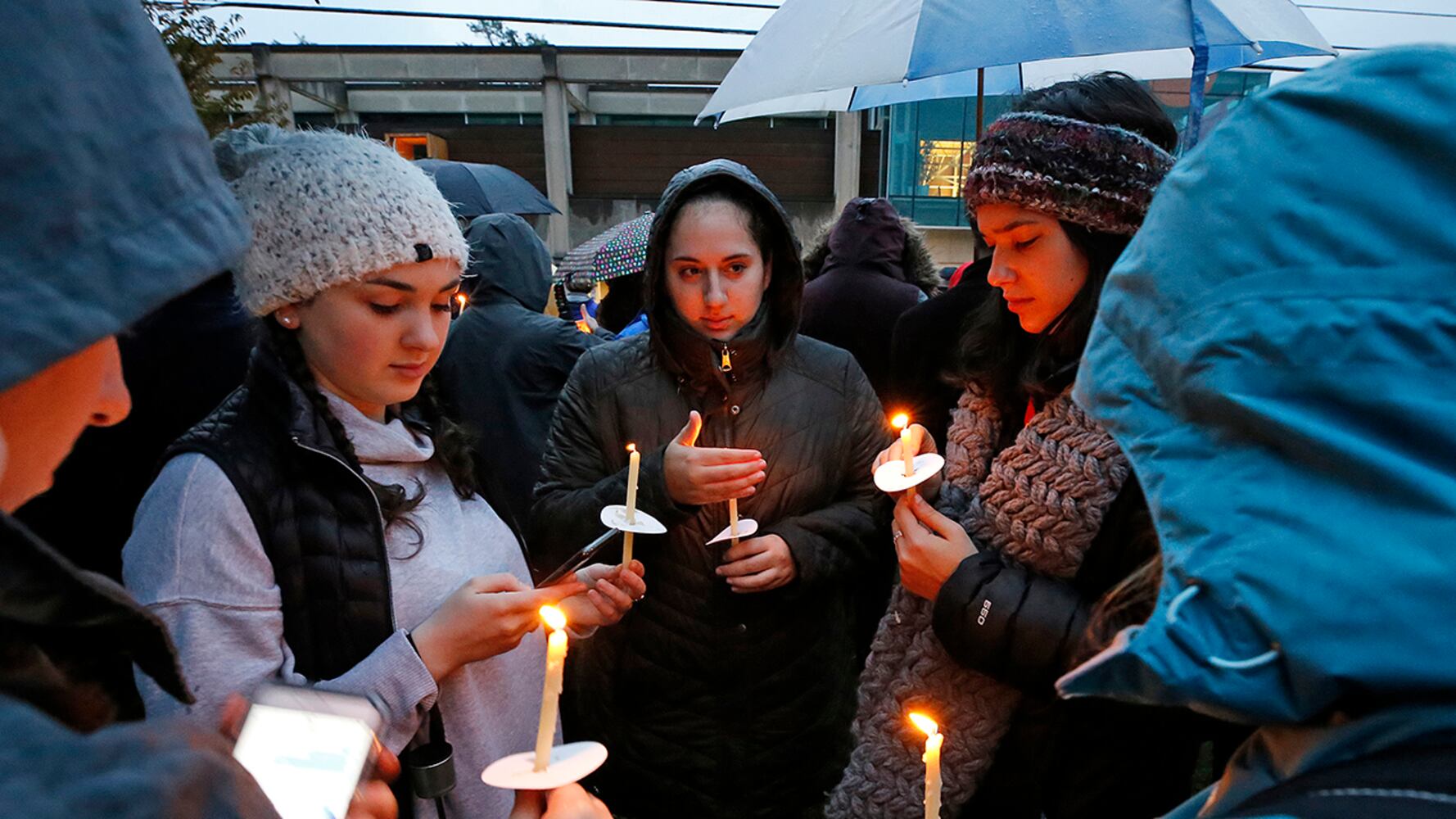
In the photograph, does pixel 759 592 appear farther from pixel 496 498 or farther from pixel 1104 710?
pixel 1104 710

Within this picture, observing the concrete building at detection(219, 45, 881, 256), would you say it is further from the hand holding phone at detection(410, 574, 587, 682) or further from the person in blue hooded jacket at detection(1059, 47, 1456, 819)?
the person in blue hooded jacket at detection(1059, 47, 1456, 819)

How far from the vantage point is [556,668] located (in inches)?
43.2

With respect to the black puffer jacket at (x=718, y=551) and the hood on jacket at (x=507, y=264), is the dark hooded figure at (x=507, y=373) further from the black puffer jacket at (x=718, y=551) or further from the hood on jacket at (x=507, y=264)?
the black puffer jacket at (x=718, y=551)

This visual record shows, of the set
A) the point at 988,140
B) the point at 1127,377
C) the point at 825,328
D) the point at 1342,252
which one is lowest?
the point at 825,328

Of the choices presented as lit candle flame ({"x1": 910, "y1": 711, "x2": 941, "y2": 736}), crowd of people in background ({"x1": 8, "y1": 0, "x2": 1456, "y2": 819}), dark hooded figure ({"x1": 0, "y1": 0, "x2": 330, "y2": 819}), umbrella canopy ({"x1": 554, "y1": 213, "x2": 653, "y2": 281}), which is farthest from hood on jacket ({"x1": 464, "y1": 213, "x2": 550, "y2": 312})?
dark hooded figure ({"x1": 0, "y1": 0, "x2": 330, "y2": 819})

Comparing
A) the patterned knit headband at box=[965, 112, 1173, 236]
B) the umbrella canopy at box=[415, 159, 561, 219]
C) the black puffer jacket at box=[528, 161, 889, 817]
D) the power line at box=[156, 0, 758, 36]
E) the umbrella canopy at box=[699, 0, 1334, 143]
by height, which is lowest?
the black puffer jacket at box=[528, 161, 889, 817]

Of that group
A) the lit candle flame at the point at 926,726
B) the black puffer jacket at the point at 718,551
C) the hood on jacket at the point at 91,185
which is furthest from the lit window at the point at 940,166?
the hood on jacket at the point at 91,185

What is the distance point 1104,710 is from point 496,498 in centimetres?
165

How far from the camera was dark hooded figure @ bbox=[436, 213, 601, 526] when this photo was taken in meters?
4.02

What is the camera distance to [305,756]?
3.34ft

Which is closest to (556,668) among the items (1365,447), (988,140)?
(1365,447)

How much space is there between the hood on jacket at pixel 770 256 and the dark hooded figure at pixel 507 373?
1.55 meters

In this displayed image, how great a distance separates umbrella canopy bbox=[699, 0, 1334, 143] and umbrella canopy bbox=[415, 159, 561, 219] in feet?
16.6

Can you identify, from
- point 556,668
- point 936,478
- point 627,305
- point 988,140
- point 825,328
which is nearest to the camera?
point 556,668
